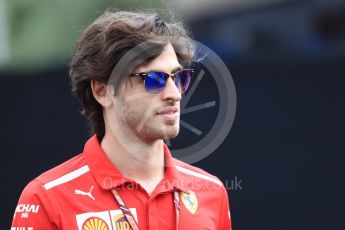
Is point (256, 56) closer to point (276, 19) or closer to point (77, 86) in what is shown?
point (77, 86)

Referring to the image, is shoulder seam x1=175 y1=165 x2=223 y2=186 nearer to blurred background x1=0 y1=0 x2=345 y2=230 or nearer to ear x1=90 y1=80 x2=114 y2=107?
ear x1=90 y1=80 x2=114 y2=107

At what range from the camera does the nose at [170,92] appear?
13.1 ft

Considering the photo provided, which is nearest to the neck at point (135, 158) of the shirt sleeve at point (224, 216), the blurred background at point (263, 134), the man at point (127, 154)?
the man at point (127, 154)

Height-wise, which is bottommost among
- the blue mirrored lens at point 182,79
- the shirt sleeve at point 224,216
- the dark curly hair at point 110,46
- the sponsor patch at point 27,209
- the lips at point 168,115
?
the shirt sleeve at point 224,216

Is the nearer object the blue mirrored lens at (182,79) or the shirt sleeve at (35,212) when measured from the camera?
the shirt sleeve at (35,212)

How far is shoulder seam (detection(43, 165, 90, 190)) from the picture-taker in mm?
3857

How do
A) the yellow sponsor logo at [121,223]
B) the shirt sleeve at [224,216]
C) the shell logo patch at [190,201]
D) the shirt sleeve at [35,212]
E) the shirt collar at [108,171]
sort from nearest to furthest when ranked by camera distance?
the shirt sleeve at [35,212], the yellow sponsor logo at [121,223], the shirt collar at [108,171], the shell logo patch at [190,201], the shirt sleeve at [224,216]

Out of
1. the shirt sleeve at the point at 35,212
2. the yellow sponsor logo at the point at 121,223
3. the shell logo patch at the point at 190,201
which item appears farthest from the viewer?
the shell logo patch at the point at 190,201

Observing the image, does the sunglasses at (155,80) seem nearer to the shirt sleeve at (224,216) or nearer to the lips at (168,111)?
the lips at (168,111)

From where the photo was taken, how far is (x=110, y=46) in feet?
13.4

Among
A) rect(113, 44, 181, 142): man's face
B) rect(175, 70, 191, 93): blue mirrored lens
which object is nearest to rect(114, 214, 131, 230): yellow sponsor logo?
rect(113, 44, 181, 142): man's face

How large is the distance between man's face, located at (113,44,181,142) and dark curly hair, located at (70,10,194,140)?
0.05 metres

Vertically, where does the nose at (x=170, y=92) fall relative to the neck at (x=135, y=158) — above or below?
above

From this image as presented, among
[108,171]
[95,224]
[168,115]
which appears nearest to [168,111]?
[168,115]
